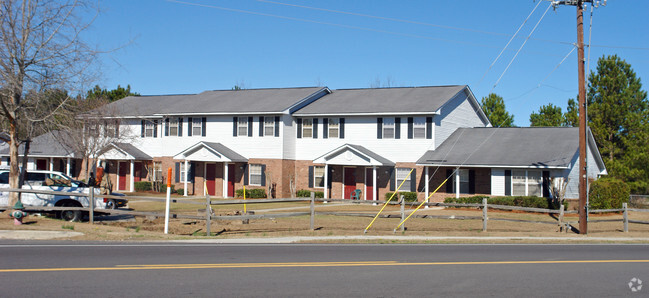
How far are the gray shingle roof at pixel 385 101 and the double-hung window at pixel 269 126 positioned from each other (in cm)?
166

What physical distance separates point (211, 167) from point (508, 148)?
19.6m

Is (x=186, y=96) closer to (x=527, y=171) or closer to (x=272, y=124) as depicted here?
(x=272, y=124)

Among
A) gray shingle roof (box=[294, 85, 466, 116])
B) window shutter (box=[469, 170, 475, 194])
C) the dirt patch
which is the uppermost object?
gray shingle roof (box=[294, 85, 466, 116])

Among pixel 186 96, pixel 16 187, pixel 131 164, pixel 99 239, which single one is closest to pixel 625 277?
pixel 99 239

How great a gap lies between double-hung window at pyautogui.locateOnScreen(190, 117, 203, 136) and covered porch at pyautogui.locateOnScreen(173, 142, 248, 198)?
2029mm

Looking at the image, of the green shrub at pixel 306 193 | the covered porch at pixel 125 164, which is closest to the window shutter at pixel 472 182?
the green shrub at pixel 306 193

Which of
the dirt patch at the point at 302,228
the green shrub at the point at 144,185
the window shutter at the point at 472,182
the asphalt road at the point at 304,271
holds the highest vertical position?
the window shutter at the point at 472,182

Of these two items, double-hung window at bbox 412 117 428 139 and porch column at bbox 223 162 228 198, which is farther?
porch column at bbox 223 162 228 198

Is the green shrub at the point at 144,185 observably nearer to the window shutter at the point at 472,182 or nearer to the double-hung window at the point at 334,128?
the double-hung window at the point at 334,128

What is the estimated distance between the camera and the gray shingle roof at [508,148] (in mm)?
30781

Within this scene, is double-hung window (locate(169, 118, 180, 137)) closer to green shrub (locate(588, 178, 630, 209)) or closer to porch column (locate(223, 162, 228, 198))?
porch column (locate(223, 162, 228, 198))

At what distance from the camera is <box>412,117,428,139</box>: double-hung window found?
Result: 34.1 meters

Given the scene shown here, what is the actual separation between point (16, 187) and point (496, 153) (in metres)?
24.0

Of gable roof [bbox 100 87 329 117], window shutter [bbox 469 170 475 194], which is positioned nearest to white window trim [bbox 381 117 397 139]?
window shutter [bbox 469 170 475 194]
